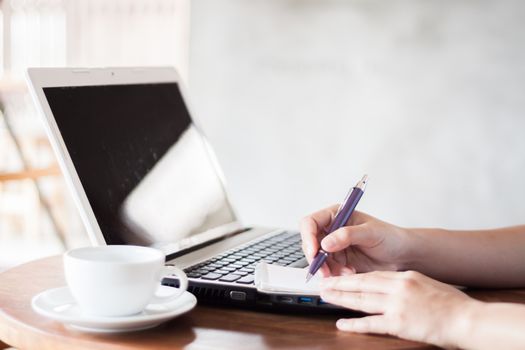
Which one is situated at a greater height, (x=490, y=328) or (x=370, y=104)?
(x=370, y=104)

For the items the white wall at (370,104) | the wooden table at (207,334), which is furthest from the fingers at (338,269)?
the white wall at (370,104)

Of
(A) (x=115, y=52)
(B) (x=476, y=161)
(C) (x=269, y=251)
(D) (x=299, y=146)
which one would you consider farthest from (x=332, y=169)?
(C) (x=269, y=251)

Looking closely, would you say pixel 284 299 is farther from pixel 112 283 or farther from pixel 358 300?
pixel 112 283

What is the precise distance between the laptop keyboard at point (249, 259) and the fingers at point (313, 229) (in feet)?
0.27

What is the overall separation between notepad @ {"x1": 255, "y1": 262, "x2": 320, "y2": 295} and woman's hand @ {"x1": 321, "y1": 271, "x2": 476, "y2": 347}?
0.03 m

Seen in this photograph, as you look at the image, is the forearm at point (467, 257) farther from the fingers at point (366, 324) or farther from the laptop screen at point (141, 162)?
the laptop screen at point (141, 162)

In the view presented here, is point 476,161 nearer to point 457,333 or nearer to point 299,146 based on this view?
point 299,146

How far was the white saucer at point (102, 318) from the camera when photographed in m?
0.84

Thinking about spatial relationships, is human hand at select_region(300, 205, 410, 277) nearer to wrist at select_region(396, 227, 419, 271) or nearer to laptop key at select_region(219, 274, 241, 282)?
wrist at select_region(396, 227, 419, 271)

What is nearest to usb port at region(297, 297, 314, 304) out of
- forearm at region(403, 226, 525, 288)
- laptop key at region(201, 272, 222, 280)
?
laptop key at region(201, 272, 222, 280)

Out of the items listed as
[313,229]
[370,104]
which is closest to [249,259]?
[313,229]

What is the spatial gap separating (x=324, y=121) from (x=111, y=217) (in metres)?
2.00

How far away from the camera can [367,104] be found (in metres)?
2.95

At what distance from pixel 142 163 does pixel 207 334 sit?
1.44 ft
